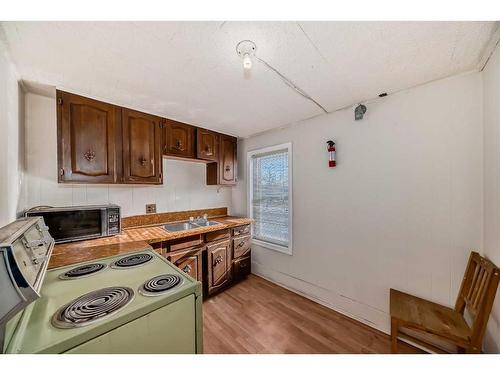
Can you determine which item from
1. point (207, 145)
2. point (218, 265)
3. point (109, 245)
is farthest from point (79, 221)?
point (207, 145)

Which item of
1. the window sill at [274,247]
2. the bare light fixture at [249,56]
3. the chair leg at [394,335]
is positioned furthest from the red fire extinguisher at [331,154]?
the chair leg at [394,335]

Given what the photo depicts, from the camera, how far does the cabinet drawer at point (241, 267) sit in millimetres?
2453

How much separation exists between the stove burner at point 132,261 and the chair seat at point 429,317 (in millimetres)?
1686

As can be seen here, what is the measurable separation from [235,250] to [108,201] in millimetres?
1528

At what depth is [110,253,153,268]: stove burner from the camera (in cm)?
115

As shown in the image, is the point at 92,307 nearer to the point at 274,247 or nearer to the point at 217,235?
the point at 217,235

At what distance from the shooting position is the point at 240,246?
2.53 m

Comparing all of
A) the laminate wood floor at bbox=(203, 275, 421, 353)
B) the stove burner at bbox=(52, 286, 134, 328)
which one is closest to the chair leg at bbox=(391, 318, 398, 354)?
the laminate wood floor at bbox=(203, 275, 421, 353)

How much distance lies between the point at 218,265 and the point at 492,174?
234cm

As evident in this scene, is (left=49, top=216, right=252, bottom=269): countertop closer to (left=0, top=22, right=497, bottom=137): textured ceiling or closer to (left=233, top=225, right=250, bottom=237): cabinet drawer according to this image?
(left=233, top=225, right=250, bottom=237): cabinet drawer

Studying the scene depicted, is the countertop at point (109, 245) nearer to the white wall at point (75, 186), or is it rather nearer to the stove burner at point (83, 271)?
the stove burner at point (83, 271)

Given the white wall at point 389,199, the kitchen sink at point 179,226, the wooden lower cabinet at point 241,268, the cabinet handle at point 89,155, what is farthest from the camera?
the wooden lower cabinet at point 241,268
